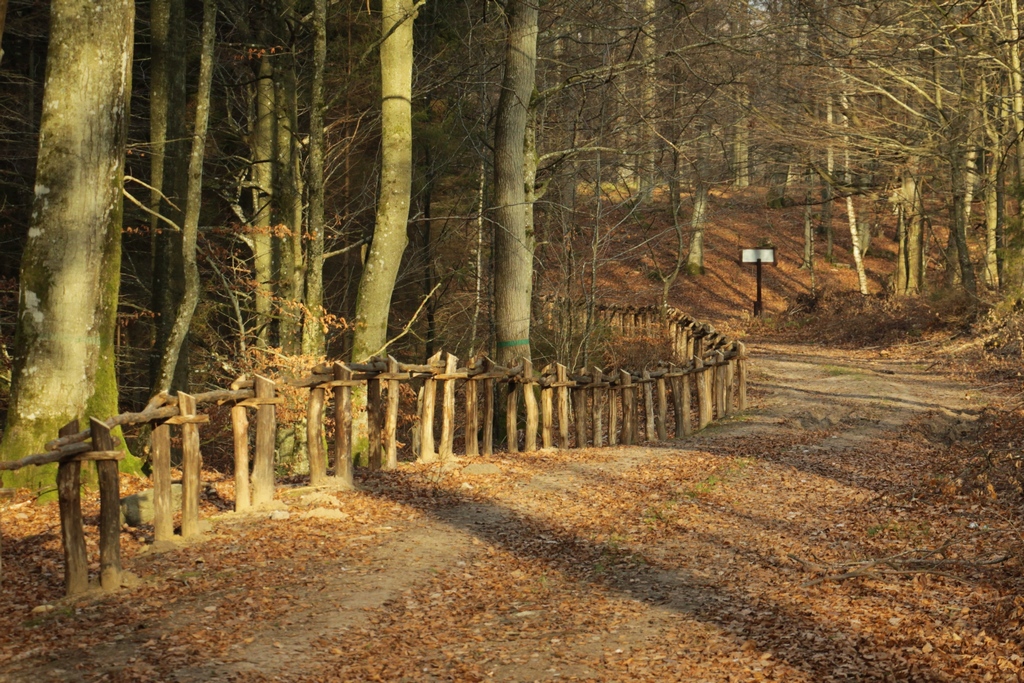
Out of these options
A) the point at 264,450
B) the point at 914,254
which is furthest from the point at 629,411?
the point at 914,254

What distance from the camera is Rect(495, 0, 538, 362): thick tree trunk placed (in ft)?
48.9

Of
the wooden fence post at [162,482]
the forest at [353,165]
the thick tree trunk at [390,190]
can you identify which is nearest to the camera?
the wooden fence post at [162,482]

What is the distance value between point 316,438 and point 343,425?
0.34m

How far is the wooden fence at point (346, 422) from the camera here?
6957 millimetres

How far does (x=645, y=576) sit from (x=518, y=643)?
1.70m

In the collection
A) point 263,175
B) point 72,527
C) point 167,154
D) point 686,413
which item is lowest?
point 686,413

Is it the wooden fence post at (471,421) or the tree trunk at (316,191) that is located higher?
the tree trunk at (316,191)

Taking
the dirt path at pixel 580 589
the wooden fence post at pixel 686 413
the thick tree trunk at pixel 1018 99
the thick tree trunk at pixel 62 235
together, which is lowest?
the dirt path at pixel 580 589

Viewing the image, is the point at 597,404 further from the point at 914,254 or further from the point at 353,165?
the point at 914,254

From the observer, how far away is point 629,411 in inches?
597

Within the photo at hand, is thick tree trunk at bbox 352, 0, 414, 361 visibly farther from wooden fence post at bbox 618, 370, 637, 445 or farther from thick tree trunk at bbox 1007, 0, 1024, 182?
thick tree trunk at bbox 1007, 0, 1024, 182

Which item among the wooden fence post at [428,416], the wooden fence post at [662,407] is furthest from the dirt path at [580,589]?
the wooden fence post at [662,407]

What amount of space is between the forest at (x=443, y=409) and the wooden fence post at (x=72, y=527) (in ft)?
0.08

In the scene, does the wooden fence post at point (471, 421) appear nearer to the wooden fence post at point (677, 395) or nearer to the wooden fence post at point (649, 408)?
the wooden fence post at point (649, 408)
